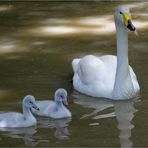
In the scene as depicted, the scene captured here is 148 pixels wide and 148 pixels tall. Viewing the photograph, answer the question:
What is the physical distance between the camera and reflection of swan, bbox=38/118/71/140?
7975mm

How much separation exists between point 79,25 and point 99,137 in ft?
17.5

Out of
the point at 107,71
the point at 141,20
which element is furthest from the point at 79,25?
the point at 107,71

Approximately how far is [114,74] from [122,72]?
323 mm

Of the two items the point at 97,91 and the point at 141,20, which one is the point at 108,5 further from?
the point at 97,91

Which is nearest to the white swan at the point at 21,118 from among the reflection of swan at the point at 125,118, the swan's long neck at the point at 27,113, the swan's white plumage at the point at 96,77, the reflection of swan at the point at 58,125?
the swan's long neck at the point at 27,113

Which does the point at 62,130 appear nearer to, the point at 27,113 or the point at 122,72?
the point at 27,113

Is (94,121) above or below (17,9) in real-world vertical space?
below

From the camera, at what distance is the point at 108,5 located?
1446 centimetres

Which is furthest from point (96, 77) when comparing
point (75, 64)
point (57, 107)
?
point (57, 107)

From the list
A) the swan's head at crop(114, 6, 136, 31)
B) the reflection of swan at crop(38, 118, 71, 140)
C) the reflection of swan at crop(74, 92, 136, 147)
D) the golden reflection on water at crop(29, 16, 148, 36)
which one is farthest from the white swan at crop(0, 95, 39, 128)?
the golden reflection on water at crop(29, 16, 148, 36)

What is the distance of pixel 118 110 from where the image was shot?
8867 millimetres

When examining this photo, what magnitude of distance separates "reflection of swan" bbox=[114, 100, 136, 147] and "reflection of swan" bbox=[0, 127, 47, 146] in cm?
86

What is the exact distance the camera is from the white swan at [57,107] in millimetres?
8450

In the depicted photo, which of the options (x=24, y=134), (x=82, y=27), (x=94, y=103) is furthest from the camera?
(x=82, y=27)
